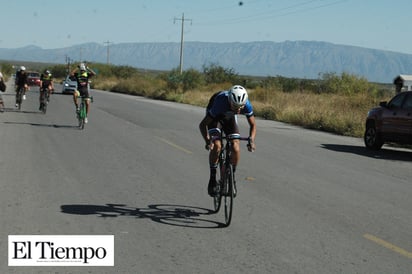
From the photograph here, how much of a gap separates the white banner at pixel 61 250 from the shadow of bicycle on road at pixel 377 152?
1063 centimetres

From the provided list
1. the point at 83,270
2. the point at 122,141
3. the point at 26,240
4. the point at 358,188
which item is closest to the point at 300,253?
the point at 83,270

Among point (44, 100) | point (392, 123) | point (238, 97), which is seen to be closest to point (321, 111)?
point (392, 123)

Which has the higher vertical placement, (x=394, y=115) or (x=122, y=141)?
(x=394, y=115)

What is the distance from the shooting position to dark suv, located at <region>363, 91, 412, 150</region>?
1600 centimetres

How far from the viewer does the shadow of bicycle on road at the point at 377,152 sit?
15.8 metres

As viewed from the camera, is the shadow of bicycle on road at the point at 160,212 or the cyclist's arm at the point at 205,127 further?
the cyclist's arm at the point at 205,127

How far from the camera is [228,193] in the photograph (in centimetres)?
743

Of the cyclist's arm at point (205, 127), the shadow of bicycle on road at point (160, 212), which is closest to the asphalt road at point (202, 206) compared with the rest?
the shadow of bicycle on road at point (160, 212)

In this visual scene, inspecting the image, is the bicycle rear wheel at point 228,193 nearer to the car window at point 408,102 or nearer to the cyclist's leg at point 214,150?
the cyclist's leg at point 214,150

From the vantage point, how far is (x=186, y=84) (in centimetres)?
5881

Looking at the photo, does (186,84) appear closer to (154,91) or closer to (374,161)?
(154,91)

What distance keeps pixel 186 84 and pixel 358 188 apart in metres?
48.9

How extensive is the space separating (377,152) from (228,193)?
1042 cm

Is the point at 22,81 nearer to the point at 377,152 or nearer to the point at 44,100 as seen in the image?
the point at 44,100
